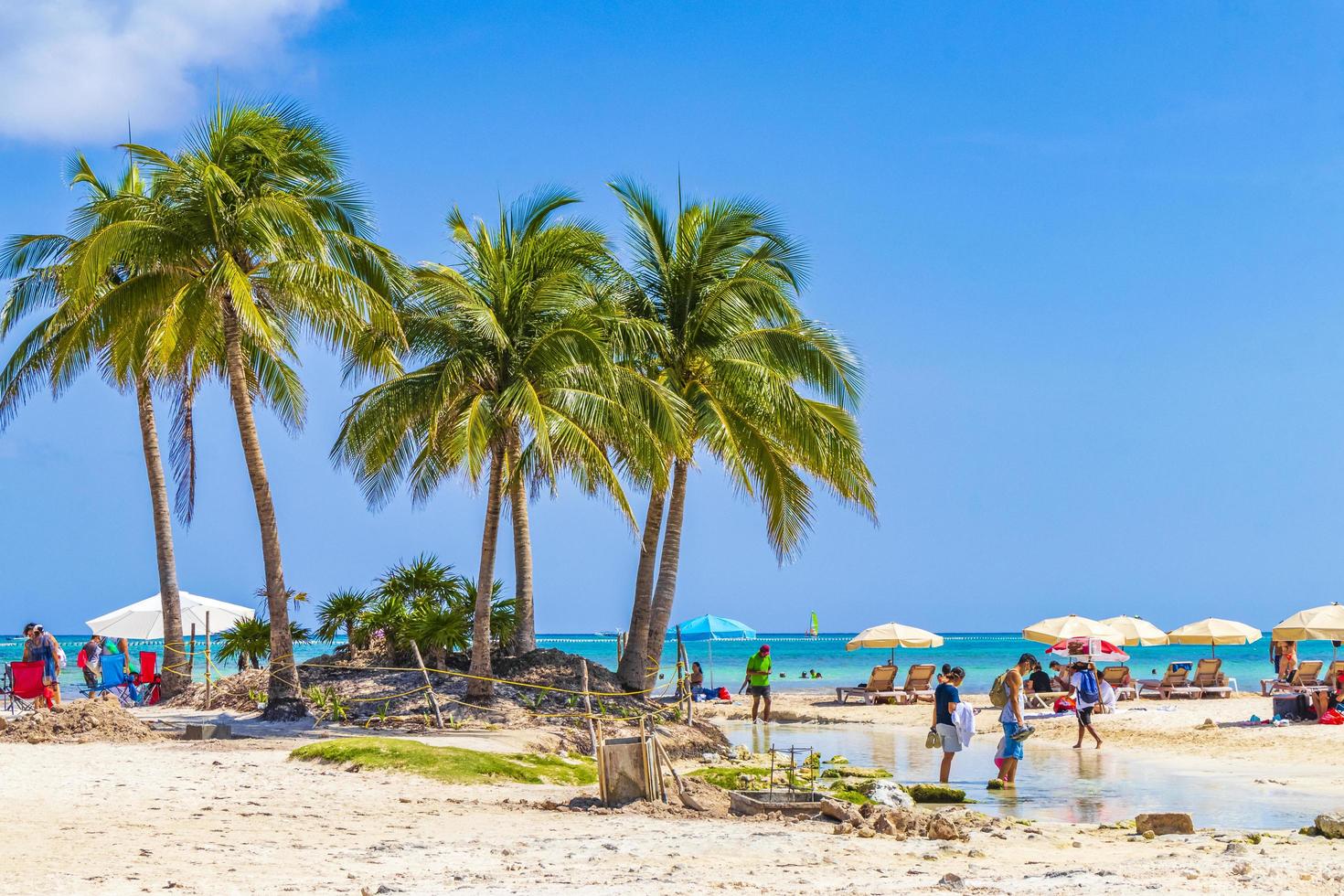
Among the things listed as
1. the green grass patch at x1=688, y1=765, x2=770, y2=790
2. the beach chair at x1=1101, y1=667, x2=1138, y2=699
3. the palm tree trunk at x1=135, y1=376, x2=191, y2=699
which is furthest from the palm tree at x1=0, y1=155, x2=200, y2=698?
the beach chair at x1=1101, y1=667, x2=1138, y2=699


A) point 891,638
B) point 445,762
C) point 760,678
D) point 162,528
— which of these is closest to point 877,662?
point 891,638

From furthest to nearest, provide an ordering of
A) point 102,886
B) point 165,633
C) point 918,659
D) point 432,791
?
point 918,659 < point 165,633 < point 432,791 < point 102,886

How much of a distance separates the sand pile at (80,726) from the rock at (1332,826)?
41.4 ft

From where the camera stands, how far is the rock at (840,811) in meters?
10.2

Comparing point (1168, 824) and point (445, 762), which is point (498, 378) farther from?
point (1168, 824)

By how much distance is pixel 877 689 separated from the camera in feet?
95.4

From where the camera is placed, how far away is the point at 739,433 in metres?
19.3

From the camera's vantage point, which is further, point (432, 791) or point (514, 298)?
point (514, 298)

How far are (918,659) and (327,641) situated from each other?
211 ft

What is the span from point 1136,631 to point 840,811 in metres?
20.9

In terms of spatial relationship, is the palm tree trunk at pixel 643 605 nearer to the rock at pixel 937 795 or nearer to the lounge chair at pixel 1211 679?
the rock at pixel 937 795

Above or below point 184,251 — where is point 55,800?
below

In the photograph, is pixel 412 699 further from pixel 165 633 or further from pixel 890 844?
pixel 890 844

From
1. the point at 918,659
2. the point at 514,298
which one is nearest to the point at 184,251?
the point at 514,298
